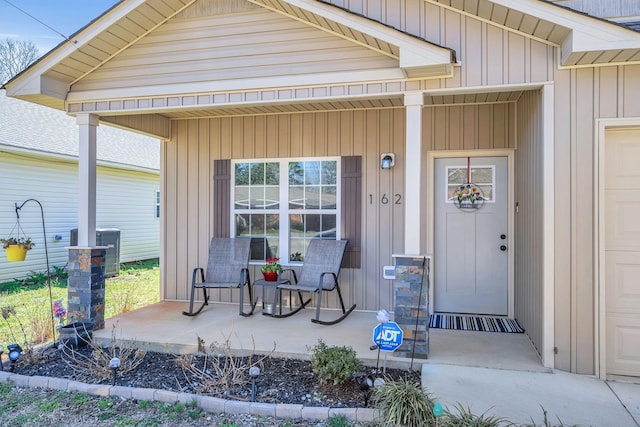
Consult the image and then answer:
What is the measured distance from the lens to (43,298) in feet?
20.2

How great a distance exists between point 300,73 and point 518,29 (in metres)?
1.80

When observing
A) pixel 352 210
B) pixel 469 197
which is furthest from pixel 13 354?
pixel 469 197

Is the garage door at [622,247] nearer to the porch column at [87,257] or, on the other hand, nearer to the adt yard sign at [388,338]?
the adt yard sign at [388,338]

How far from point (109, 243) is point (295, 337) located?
6117mm

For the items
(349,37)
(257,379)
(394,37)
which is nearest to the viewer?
(257,379)

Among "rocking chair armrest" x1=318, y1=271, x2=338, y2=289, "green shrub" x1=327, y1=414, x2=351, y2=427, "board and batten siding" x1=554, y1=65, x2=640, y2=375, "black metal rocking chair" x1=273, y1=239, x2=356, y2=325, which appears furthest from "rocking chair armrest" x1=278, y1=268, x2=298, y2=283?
"board and batten siding" x1=554, y1=65, x2=640, y2=375

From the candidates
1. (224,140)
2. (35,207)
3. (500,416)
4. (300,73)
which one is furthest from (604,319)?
(35,207)

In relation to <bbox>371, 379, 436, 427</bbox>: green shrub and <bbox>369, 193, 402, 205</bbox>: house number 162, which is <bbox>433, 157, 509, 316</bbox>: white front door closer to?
<bbox>369, 193, 402, 205</bbox>: house number 162

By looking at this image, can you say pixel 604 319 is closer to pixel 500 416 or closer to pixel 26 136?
pixel 500 416

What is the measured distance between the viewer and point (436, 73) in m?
3.30

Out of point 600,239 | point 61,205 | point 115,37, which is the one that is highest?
point 115,37

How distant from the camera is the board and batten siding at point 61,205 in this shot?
7414mm

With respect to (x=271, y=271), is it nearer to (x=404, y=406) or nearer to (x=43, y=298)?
(x=404, y=406)

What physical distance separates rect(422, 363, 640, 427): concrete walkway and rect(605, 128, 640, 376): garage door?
0.96ft
